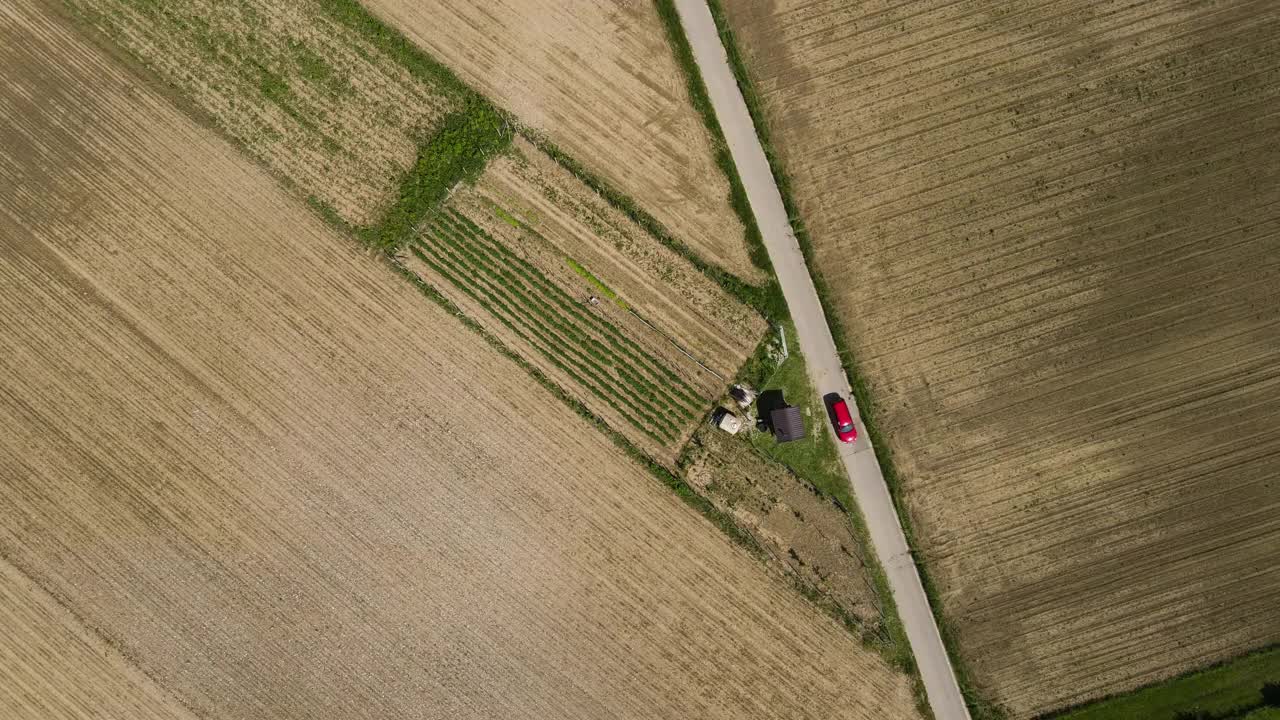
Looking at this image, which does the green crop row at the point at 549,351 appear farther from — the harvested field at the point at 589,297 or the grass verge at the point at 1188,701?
the grass verge at the point at 1188,701

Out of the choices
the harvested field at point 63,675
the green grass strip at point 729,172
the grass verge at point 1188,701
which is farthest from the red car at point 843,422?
the harvested field at point 63,675

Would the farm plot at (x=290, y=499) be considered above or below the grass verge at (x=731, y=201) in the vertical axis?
below

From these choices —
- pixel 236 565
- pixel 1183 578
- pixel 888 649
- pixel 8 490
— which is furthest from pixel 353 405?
pixel 1183 578

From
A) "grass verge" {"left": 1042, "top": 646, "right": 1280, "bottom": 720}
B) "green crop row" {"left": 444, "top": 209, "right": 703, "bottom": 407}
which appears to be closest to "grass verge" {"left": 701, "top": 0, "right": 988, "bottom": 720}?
"grass verge" {"left": 1042, "top": 646, "right": 1280, "bottom": 720}

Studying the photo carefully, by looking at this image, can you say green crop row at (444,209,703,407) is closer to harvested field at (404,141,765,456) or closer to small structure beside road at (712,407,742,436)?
harvested field at (404,141,765,456)

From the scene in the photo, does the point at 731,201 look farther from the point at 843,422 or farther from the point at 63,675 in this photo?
the point at 63,675

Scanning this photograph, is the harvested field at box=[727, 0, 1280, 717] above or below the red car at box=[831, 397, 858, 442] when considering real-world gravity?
above

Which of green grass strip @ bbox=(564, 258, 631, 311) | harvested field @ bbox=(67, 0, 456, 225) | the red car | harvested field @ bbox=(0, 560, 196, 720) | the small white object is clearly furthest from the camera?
harvested field @ bbox=(67, 0, 456, 225)
